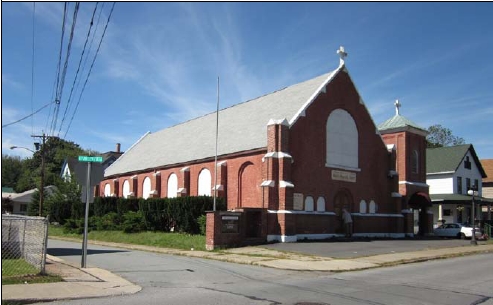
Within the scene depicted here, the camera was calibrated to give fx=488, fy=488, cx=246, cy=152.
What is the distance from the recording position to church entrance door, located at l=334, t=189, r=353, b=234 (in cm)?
3123

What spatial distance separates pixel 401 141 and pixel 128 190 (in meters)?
25.6

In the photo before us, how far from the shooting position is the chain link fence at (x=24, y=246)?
12680 mm

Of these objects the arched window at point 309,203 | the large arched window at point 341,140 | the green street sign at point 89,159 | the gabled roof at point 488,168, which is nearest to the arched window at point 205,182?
the arched window at point 309,203

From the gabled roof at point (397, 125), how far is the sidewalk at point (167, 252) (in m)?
13.6

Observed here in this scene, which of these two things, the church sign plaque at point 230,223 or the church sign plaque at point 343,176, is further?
the church sign plaque at point 343,176

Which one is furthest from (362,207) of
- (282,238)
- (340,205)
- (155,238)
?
(155,238)

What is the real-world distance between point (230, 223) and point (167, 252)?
136 inches

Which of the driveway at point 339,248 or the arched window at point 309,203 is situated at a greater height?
the arched window at point 309,203

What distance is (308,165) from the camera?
29781mm

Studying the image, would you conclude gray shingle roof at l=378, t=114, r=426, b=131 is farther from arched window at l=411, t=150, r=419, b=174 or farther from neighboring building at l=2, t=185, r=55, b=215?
neighboring building at l=2, t=185, r=55, b=215

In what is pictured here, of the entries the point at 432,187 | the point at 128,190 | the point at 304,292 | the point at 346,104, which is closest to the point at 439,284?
the point at 304,292

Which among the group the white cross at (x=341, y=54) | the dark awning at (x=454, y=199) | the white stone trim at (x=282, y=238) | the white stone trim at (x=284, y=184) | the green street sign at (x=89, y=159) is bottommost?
the white stone trim at (x=282, y=238)

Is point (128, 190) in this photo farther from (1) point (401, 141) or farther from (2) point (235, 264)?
(2) point (235, 264)

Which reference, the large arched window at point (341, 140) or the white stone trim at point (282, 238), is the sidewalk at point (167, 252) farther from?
the large arched window at point (341, 140)
